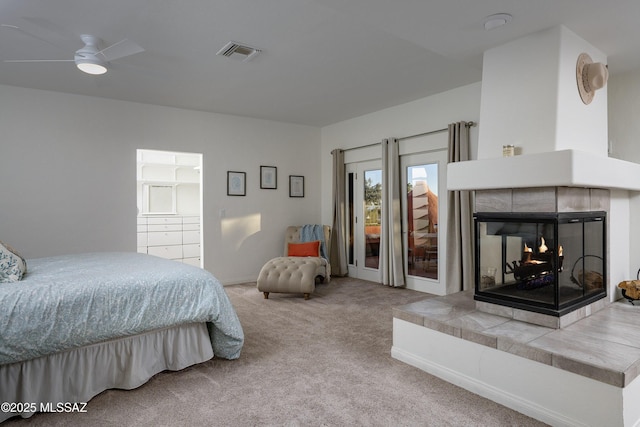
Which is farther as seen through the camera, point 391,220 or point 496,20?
point 391,220

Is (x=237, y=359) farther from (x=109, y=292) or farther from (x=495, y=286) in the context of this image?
(x=495, y=286)

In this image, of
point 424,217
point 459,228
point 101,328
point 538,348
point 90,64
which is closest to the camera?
point 538,348

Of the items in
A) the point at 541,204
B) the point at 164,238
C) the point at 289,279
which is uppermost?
the point at 541,204

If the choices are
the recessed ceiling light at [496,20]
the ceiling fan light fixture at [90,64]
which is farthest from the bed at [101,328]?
the recessed ceiling light at [496,20]

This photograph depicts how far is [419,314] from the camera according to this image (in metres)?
2.73

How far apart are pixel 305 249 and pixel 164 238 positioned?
8.70 feet

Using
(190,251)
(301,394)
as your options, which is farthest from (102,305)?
(190,251)

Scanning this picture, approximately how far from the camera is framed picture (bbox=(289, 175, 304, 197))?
21.1 feet

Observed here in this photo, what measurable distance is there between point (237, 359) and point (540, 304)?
2.19 m

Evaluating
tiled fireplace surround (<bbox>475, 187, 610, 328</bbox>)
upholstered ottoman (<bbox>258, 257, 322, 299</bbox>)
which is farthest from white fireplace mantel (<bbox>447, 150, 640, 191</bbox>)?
upholstered ottoman (<bbox>258, 257, 322, 299</bbox>)

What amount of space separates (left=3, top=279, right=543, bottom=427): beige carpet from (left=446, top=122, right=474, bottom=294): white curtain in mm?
1409

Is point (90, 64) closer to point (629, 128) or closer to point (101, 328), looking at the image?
point (101, 328)

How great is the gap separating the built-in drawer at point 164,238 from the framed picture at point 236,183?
1641mm

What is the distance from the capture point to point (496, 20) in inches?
94.3
